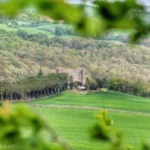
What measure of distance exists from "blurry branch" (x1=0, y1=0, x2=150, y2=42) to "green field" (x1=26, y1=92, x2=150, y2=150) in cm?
984

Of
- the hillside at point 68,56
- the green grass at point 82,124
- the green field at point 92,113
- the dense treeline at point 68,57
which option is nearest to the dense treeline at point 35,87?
the green field at point 92,113

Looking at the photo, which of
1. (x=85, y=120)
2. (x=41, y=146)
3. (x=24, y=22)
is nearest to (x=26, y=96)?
(x=85, y=120)

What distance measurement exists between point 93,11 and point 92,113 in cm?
1199

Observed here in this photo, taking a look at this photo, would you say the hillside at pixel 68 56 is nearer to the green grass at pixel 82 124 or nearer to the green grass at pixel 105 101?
the green grass at pixel 105 101

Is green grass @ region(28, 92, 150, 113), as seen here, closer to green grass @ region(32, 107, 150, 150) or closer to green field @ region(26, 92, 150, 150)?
green field @ region(26, 92, 150, 150)

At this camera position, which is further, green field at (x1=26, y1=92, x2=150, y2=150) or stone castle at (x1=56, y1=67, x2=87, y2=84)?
stone castle at (x1=56, y1=67, x2=87, y2=84)

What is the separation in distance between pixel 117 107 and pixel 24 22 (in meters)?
8.28

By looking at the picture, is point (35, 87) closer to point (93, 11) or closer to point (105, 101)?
point (105, 101)

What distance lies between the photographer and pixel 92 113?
12.4 meters

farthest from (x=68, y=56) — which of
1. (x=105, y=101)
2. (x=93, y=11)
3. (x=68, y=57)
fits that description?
(x=93, y=11)

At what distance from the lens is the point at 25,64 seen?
17.0 m

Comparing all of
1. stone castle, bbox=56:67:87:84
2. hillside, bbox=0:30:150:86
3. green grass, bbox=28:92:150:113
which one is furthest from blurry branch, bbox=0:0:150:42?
hillside, bbox=0:30:150:86

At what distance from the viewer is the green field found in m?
11.2

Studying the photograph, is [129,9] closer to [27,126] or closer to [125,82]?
[27,126]
